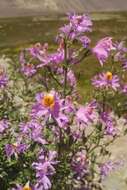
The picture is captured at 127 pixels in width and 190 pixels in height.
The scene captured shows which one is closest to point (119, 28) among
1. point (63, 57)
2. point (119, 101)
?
point (119, 101)

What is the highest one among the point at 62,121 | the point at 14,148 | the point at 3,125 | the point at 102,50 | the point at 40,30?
the point at 102,50

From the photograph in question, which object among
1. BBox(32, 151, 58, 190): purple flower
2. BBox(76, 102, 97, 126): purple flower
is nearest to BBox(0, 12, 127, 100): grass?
BBox(32, 151, 58, 190): purple flower

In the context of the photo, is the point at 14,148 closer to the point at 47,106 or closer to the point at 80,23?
the point at 47,106

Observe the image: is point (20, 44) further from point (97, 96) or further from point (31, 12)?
point (97, 96)

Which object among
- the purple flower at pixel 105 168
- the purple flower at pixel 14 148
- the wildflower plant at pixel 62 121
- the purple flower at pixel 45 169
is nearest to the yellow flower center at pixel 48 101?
the wildflower plant at pixel 62 121

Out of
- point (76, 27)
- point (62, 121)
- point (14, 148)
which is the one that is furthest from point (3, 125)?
point (76, 27)

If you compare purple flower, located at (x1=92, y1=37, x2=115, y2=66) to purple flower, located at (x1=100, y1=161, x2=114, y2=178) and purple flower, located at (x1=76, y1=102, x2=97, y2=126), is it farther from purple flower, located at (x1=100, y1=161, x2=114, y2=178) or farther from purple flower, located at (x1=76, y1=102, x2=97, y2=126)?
purple flower, located at (x1=100, y1=161, x2=114, y2=178)
